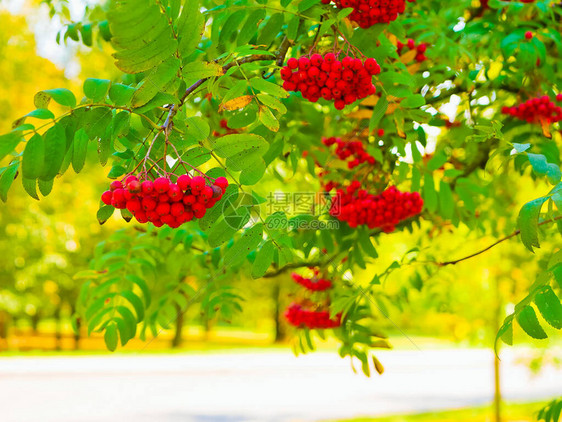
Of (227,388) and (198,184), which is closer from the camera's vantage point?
(198,184)

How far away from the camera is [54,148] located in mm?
1617

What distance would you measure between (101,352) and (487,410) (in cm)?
1373

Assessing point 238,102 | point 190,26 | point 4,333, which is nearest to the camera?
point 190,26

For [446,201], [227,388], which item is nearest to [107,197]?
[446,201]

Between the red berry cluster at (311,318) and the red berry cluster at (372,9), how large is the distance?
1.96 metres

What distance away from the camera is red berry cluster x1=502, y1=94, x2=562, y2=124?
3.06 m

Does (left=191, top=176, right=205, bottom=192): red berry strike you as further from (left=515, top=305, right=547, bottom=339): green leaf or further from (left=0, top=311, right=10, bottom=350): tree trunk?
(left=0, top=311, right=10, bottom=350): tree trunk

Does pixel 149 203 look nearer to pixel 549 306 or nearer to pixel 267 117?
pixel 267 117

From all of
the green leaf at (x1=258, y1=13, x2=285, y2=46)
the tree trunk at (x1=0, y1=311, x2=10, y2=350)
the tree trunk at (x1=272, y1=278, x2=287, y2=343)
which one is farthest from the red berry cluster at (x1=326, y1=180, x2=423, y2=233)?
the tree trunk at (x1=272, y1=278, x2=287, y2=343)

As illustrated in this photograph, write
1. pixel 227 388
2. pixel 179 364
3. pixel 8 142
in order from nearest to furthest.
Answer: pixel 8 142 → pixel 227 388 → pixel 179 364

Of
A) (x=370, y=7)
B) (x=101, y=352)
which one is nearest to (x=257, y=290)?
(x=101, y=352)

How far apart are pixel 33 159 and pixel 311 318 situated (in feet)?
7.84

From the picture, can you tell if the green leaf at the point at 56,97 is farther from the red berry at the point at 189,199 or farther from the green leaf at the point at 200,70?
the red berry at the point at 189,199

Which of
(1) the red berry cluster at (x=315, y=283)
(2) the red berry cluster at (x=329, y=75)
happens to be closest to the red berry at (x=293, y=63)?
(2) the red berry cluster at (x=329, y=75)
